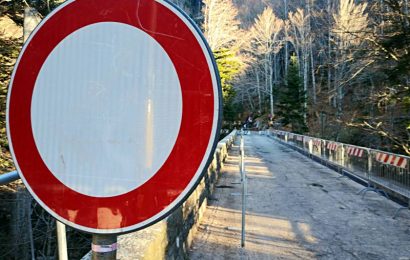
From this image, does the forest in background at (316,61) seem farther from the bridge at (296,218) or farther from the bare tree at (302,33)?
the bridge at (296,218)

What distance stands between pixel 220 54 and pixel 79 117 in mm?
28905

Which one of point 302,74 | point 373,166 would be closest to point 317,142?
point 373,166

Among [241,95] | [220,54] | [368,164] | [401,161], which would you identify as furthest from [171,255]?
[241,95]

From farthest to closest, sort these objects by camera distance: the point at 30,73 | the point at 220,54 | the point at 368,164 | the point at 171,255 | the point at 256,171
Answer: the point at 220,54 → the point at 256,171 → the point at 368,164 → the point at 171,255 → the point at 30,73

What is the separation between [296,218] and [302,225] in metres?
0.57

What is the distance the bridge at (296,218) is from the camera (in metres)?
5.07

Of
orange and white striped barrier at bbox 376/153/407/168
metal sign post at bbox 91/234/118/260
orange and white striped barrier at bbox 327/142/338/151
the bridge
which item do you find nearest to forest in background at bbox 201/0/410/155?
orange and white striped barrier at bbox 327/142/338/151

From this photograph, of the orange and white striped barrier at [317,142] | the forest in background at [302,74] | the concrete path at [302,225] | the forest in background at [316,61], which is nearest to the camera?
the concrete path at [302,225]

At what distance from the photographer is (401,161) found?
989 centimetres

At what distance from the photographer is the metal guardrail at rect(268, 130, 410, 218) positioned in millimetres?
9852

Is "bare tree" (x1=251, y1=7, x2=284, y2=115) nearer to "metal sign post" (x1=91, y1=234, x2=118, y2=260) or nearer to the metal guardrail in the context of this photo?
the metal guardrail

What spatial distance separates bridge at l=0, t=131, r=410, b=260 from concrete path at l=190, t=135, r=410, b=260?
0.05 feet

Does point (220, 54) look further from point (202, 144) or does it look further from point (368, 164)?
point (202, 144)

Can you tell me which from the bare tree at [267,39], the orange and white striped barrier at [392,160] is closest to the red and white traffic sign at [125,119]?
the orange and white striped barrier at [392,160]
